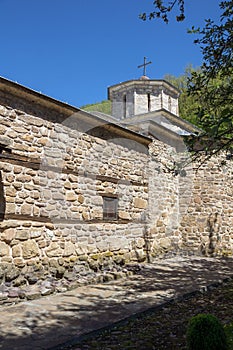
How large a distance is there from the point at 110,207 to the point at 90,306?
3.16 metres

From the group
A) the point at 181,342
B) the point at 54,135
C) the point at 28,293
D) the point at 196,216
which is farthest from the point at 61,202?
the point at 196,216

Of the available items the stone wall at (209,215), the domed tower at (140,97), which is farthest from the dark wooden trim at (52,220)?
the domed tower at (140,97)

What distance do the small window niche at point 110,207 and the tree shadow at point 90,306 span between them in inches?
58.2

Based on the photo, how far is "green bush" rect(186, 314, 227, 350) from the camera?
2695 millimetres

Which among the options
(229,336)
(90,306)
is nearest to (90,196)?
(90,306)

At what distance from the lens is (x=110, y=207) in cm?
784

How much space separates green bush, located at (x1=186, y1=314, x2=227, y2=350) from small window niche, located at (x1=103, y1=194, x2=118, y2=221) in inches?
193

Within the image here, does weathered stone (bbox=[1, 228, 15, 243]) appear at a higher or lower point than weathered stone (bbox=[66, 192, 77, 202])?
lower

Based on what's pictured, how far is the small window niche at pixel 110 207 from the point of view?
7.68 metres

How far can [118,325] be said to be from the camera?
4102mm

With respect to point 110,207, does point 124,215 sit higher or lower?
lower

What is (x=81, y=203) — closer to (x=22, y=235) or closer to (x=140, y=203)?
(x=22, y=235)

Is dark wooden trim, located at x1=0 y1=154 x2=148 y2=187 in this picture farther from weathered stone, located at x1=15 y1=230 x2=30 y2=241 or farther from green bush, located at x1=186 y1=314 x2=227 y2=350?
green bush, located at x1=186 y1=314 x2=227 y2=350

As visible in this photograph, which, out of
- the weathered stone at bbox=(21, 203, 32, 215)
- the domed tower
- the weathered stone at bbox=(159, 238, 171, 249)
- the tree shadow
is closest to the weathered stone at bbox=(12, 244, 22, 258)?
the weathered stone at bbox=(21, 203, 32, 215)
